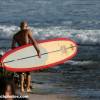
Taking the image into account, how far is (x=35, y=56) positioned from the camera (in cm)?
1447

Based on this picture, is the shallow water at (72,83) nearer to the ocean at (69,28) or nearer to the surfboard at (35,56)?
the ocean at (69,28)

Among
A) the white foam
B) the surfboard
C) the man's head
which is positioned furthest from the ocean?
the man's head

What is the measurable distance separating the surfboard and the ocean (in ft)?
3.12

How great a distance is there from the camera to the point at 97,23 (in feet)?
102

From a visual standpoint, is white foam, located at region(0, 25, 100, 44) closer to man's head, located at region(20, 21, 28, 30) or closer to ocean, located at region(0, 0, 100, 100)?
ocean, located at region(0, 0, 100, 100)

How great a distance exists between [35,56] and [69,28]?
15.2 m

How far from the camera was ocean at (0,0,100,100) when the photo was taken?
1704 centimetres

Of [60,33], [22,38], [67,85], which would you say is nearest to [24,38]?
[22,38]

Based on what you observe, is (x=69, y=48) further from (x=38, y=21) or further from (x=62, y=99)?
(x=38, y=21)

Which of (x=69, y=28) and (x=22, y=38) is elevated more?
(x=69, y=28)

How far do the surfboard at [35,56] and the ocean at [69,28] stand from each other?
95 cm

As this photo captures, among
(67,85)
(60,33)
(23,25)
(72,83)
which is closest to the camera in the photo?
(23,25)

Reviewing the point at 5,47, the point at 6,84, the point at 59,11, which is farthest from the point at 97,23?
the point at 6,84

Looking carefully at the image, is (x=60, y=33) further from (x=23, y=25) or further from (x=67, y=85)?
(x=23, y=25)
